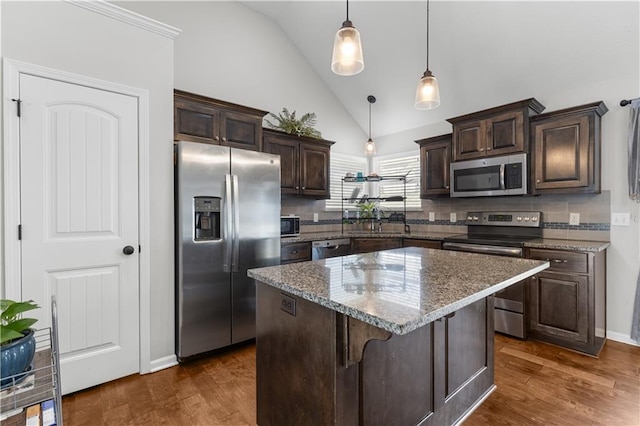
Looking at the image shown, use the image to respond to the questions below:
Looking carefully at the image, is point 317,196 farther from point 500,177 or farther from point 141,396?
point 141,396

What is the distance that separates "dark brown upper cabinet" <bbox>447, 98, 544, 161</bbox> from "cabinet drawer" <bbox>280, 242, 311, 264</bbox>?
2.09 meters

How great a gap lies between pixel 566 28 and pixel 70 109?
414cm

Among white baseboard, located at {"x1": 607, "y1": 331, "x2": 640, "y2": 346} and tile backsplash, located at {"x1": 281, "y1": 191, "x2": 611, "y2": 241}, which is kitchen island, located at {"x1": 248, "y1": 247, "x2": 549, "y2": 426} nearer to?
tile backsplash, located at {"x1": 281, "y1": 191, "x2": 611, "y2": 241}

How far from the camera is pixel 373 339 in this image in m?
1.16

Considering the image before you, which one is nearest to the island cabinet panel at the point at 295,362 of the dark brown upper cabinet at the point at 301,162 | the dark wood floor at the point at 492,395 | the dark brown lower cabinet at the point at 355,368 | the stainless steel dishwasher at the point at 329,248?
the dark brown lower cabinet at the point at 355,368

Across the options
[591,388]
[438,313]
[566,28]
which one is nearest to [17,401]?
[438,313]

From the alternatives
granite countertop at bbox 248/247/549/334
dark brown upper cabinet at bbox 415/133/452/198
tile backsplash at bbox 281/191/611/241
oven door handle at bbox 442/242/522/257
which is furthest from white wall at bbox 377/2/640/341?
granite countertop at bbox 248/247/549/334

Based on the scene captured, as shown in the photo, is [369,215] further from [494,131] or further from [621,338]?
[621,338]

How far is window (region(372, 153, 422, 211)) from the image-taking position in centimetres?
463

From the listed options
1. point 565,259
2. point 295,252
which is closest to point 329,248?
point 295,252

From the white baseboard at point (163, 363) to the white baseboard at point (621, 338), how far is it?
13.4 ft

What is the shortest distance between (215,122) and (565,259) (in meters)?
3.49

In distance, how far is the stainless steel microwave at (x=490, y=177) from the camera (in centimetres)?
319

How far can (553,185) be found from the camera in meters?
3.04
